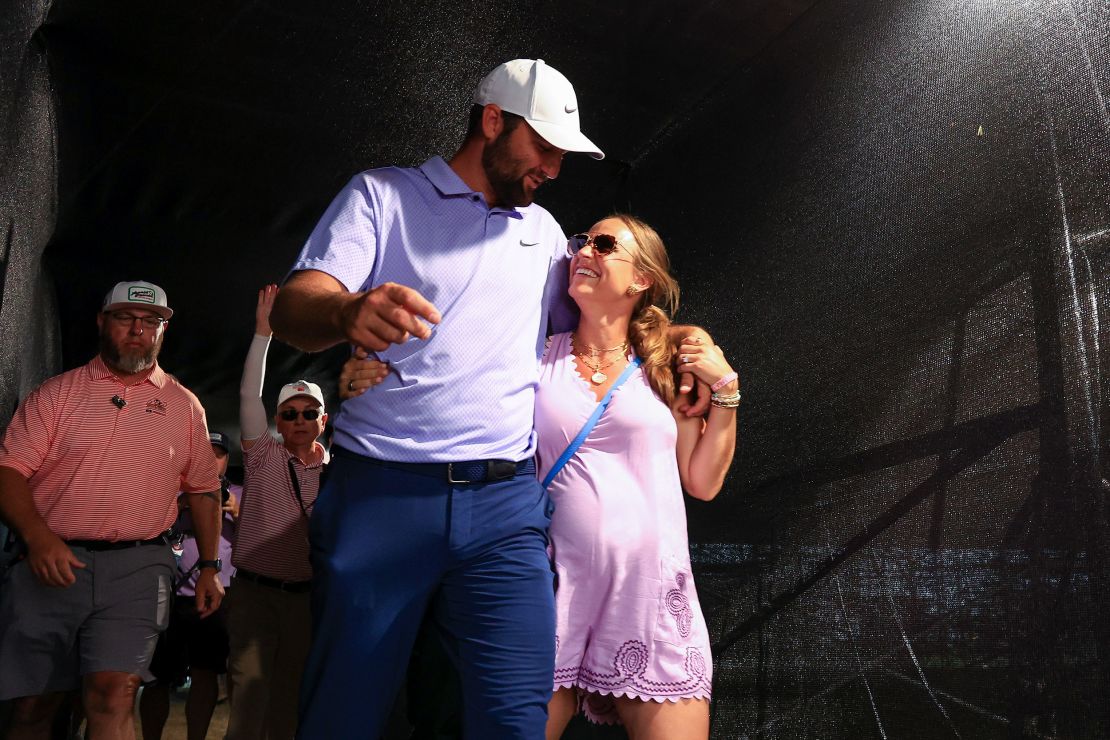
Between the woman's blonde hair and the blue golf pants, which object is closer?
the blue golf pants

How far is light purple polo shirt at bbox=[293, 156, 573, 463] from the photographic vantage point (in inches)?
76.5

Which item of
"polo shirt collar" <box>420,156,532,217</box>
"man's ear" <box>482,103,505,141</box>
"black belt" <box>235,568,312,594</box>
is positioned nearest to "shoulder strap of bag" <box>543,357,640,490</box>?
"polo shirt collar" <box>420,156,532,217</box>

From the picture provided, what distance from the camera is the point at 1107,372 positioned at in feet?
7.06

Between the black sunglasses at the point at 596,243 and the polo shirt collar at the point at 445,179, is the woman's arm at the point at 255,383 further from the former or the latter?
the polo shirt collar at the point at 445,179

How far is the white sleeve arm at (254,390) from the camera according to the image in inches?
178

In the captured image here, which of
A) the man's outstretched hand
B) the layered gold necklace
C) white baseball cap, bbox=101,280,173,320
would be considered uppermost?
white baseball cap, bbox=101,280,173,320

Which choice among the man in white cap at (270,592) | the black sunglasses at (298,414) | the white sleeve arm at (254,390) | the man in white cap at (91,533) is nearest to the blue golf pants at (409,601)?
the man in white cap at (91,533)

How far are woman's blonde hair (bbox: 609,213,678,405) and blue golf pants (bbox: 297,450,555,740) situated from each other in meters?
0.69

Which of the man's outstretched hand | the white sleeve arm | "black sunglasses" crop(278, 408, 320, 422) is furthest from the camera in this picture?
"black sunglasses" crop(278, 408, 320, 422)

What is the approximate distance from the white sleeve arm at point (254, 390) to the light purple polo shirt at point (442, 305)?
8.52ft

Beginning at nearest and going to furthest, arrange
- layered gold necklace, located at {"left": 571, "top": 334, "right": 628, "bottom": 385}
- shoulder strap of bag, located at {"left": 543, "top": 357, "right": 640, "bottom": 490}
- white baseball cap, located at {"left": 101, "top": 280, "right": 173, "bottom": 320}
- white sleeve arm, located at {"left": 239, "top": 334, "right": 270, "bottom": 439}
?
1. shoulder strap of bag, located at {"left": 543, "top": 357, "right": 640, "bottom": 490}
2. layered gold necklace, located at {"left": 571, "top": 334, "right": 628, "bottom": 385}
3. white baseball cap, located at {"left": 101, "top": 280, "right": 173, "bottom": 320}
4. white sleeve arm, located at {"left": 239, "top": 334, "right": 270, "bottom": 439}

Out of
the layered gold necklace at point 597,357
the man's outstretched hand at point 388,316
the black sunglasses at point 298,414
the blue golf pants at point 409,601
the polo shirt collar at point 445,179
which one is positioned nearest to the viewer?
the man's outstretched hand at point 388,316

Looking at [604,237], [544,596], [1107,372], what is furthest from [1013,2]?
[544,596]

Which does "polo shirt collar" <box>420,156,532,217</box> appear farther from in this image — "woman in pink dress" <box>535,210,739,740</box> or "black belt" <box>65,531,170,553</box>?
"black belt" <box>65,531,170,553</box>
